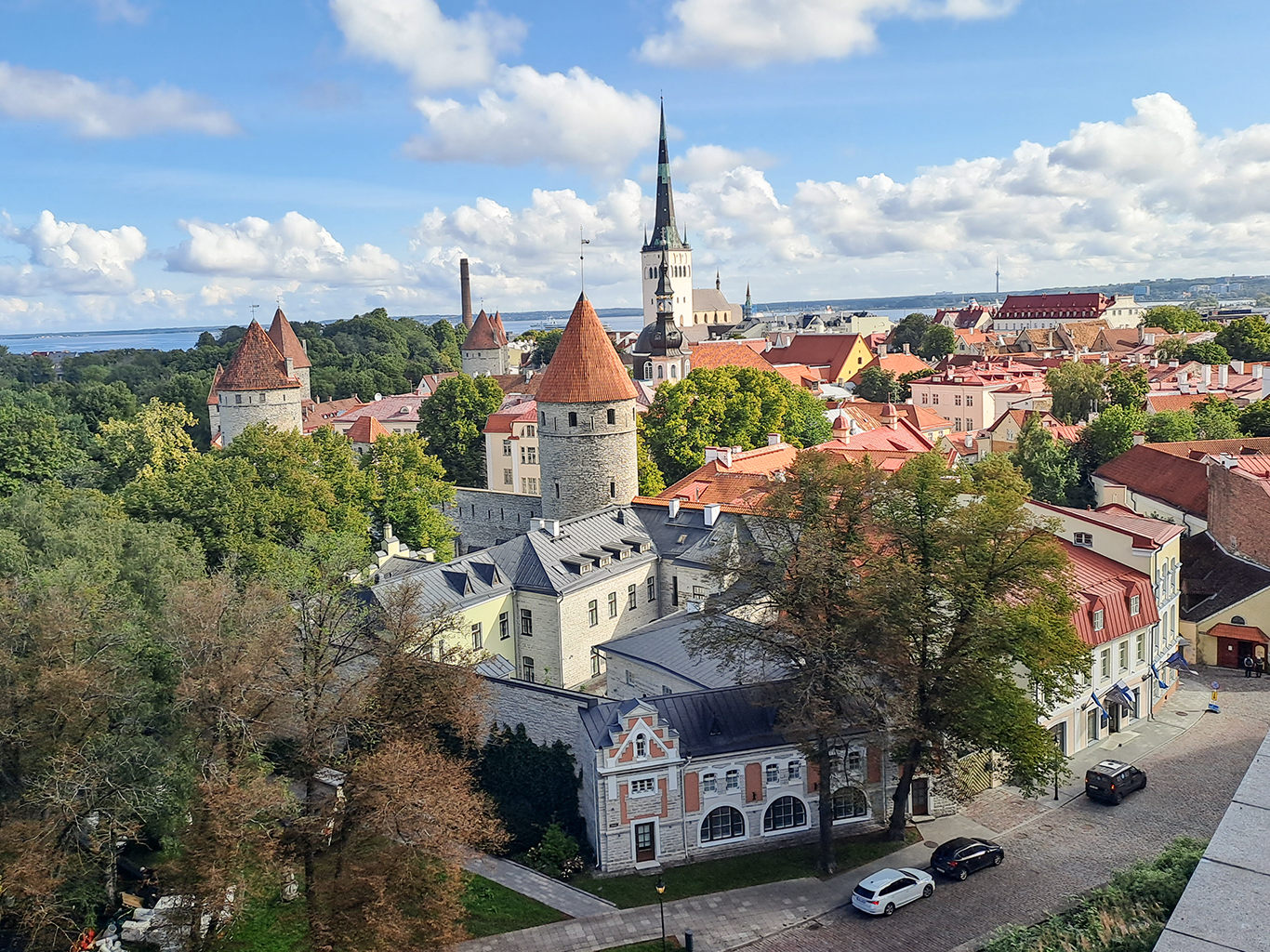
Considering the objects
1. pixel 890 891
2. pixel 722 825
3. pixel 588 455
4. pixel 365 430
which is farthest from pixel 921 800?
pixel 365 430

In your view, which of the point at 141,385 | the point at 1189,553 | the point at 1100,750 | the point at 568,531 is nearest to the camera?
the point at 1100,750

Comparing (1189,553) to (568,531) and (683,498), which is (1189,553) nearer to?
(683,498)

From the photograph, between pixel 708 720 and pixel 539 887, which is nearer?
pixel 539 887

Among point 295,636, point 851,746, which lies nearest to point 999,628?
point 851,746

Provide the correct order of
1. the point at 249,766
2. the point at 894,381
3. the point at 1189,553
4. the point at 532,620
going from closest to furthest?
the point at 249,766 → the point at 532,620 → the point at 1189,553 → the point at 894,381

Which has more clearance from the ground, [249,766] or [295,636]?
[295,636]

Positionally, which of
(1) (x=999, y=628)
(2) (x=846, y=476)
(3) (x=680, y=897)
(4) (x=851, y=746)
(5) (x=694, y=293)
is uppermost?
(5) (x=694, y=293)

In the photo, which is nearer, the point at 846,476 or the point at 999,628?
the point at 999,628

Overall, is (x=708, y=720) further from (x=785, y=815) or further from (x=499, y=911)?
(x=499, y=911)
